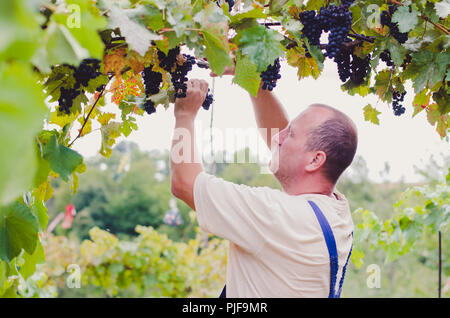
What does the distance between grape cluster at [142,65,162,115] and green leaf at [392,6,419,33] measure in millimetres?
791

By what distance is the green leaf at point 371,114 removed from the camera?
2104 mm

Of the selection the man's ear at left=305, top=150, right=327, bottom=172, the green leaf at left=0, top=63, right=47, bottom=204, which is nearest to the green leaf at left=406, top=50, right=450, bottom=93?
the man's ear at left=305, top=150, right=327, bottom=172

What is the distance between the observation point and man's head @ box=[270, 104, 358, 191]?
5.93 feet

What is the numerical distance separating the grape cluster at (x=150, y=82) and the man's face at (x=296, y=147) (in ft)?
1.73

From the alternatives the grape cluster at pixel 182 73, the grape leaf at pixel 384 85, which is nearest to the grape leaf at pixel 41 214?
the grape cluster at pixel 182 73

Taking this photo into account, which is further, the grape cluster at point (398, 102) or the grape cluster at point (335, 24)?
the grape cluster at point (398, 102)

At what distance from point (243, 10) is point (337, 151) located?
69 cm

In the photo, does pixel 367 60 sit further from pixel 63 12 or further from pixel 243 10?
pixel 63 12

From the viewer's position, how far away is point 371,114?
2.11m

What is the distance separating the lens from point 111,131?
1.97 m

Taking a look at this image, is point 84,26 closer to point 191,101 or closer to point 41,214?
point 191,101

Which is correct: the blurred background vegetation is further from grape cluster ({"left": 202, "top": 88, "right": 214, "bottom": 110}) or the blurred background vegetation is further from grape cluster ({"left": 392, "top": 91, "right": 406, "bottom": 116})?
grape cluster ({"left": 392, "top": 91, "right": 406, "bottom": 116})

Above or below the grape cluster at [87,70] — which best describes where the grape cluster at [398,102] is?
below

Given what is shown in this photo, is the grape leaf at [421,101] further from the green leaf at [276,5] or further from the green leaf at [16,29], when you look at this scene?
the green leaf at [16,29]
